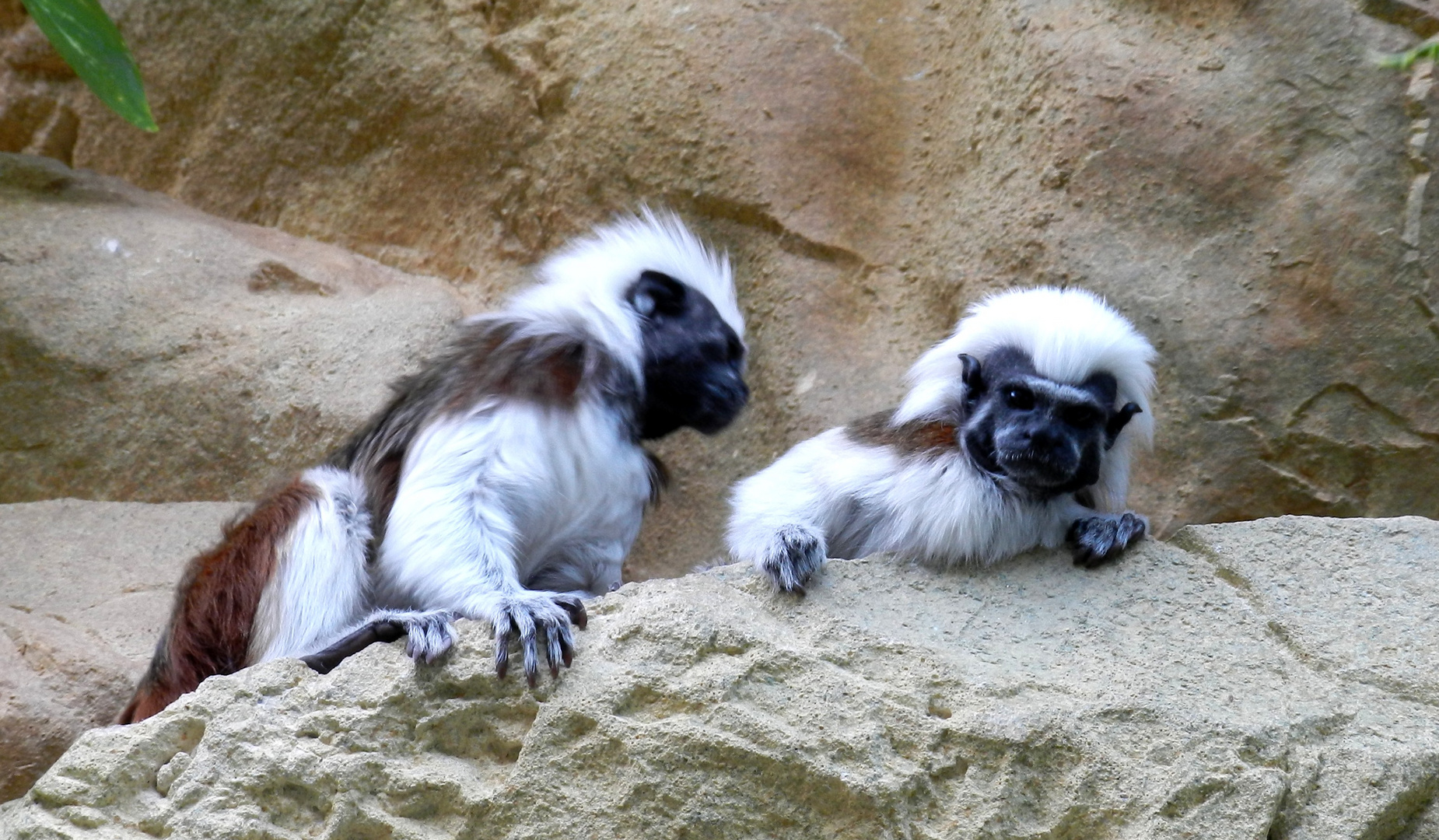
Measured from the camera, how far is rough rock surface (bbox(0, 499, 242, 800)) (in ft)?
13.6

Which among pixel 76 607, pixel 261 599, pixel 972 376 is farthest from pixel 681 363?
pixel 76 607

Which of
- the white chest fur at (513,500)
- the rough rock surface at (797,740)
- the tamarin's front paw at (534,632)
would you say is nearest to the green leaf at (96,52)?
the white chest fur at (513,500)

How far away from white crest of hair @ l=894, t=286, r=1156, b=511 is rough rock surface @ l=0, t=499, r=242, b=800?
242 centimetres

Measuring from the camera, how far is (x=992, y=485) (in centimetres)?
409

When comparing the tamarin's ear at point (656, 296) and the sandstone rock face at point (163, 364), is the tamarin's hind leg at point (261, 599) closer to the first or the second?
the tamarin's ear at point (656, 296)

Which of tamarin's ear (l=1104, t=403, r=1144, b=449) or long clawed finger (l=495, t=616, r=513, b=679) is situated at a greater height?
tamarin's ear (l=1104, t=403, r=1144, b=449)

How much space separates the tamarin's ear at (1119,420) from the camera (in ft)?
14.0

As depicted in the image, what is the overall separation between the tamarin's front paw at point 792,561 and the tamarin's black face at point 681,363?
715mm

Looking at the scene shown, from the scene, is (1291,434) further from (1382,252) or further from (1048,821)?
(1048,821)

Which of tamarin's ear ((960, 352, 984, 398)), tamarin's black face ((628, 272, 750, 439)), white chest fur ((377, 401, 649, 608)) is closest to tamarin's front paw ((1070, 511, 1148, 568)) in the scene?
tamarin's ear ((960, 352, 984, 398))

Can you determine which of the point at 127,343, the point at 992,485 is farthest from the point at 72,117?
the point at 992,485

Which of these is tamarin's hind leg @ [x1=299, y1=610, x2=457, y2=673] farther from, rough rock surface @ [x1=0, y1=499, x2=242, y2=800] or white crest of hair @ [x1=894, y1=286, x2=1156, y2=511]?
white crest of hair @ [x1=894, y1=286, x2=1156, y2=511]

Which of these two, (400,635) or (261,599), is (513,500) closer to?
(400,635)

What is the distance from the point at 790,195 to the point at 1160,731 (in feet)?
9.83
